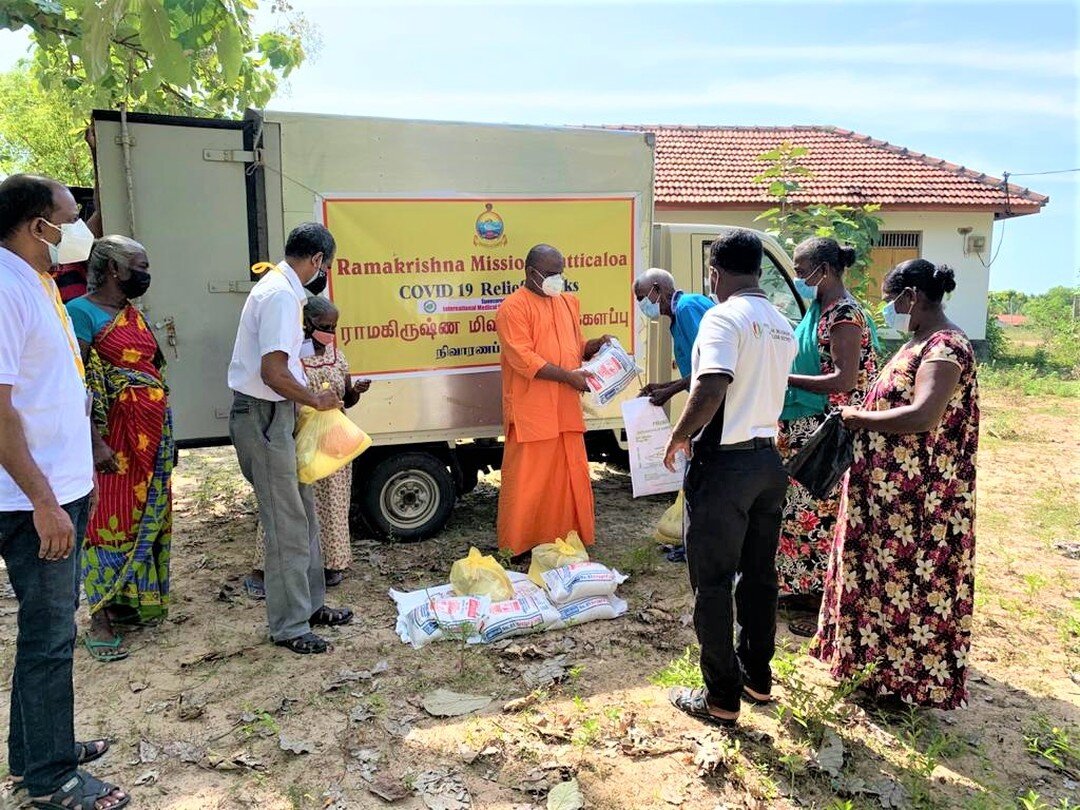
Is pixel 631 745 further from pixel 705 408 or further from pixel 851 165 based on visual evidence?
pixel 851 165

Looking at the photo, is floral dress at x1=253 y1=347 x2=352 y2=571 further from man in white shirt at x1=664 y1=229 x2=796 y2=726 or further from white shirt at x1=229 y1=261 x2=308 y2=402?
man in white shirt at x1=664 y1=229 x2=796 y2=726

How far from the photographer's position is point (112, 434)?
3.61 metres

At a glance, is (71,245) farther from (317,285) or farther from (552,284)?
(552,284)

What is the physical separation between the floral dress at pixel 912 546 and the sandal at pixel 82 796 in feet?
8.91

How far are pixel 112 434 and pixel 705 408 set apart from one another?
8.96 ft

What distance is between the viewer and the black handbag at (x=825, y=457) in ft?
10.1

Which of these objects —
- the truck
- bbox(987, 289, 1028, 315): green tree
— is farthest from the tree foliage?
bbox(987, 289, 1028, 315): green tree

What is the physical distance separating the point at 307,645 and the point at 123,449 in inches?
49.8

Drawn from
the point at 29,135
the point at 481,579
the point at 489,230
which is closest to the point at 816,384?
the point at 481,579

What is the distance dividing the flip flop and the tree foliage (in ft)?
8.27

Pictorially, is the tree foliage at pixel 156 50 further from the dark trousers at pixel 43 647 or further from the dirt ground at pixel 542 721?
the dirt ground at pixel 542 721

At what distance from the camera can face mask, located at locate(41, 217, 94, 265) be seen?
252 centimetres

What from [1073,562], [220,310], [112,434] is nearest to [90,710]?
[112,434]

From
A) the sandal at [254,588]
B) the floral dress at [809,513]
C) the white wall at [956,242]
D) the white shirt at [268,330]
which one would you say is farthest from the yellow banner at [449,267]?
the white wall at [956,242]
